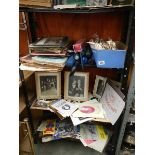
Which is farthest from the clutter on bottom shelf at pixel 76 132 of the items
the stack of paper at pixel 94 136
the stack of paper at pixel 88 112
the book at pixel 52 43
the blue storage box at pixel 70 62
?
the book at pixel 52 43

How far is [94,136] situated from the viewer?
176 cm

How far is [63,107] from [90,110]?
9.3 inches

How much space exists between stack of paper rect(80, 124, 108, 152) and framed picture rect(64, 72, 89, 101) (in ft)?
1.07

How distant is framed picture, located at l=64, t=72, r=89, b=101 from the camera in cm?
171

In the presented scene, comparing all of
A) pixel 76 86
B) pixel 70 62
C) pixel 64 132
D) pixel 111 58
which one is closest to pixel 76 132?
pixel 64 132

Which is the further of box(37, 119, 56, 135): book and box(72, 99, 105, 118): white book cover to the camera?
box(37, 119, 56, 135): book

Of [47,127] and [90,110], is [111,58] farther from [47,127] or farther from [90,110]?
[47,127]

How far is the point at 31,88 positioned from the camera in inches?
77.0

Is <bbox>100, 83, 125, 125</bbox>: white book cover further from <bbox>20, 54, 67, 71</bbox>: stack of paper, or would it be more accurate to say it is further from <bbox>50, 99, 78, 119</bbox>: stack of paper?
<bbox>20, 54, 67, 71</bbox>: stack of paper

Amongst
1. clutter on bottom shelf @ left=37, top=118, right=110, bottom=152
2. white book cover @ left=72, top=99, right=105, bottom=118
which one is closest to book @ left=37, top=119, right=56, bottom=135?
clutter on bottom shelf @ left=37, top=118, right=110, bottom=152

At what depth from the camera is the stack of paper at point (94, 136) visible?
1672mm

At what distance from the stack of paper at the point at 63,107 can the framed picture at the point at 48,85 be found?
8cm
